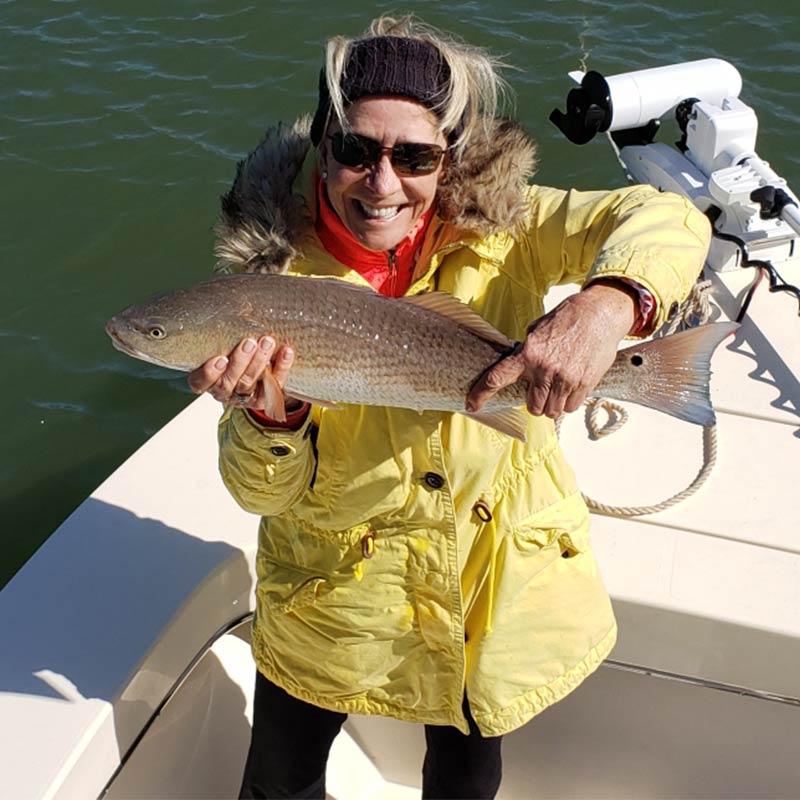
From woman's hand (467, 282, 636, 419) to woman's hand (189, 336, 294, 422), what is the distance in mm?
522

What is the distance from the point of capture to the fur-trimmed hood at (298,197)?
107 inches

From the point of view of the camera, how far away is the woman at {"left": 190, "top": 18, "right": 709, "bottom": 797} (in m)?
2.65

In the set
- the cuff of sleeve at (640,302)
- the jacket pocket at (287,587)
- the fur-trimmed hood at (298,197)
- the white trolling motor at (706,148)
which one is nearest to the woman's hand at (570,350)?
the cuff of sleeve at (640,302)

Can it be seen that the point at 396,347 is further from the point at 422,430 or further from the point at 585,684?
the point at 585,684

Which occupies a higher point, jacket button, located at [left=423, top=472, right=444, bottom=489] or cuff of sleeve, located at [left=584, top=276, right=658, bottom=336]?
cuff of sleeve, located at [left=584, top=276, right=658, bottom=336]

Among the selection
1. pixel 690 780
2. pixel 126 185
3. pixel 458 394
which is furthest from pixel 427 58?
pixel 126 185

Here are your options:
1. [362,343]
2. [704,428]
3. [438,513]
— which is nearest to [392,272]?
[362,343]

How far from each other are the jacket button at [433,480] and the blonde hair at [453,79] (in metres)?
0.81

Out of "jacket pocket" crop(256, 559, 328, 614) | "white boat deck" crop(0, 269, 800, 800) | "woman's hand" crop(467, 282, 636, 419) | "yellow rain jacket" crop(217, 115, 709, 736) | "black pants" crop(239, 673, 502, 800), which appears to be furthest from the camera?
"white boat deck" crop(0, 269, 800, 800)

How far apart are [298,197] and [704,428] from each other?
2.01 metres

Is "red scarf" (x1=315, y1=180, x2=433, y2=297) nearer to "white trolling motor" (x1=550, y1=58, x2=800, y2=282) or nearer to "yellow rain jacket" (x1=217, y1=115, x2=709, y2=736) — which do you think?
"yellow rain jacket" (x1=217, y1=115, x2=709, y2=736)

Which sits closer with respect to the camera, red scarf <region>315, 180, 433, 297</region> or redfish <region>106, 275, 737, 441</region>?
redfish <region>106, 275, 737, 441</region>

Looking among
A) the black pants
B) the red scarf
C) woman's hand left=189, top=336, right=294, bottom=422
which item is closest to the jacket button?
woman's hand left=189, top=336, right=294, bottom=422

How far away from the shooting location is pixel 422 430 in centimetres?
276
